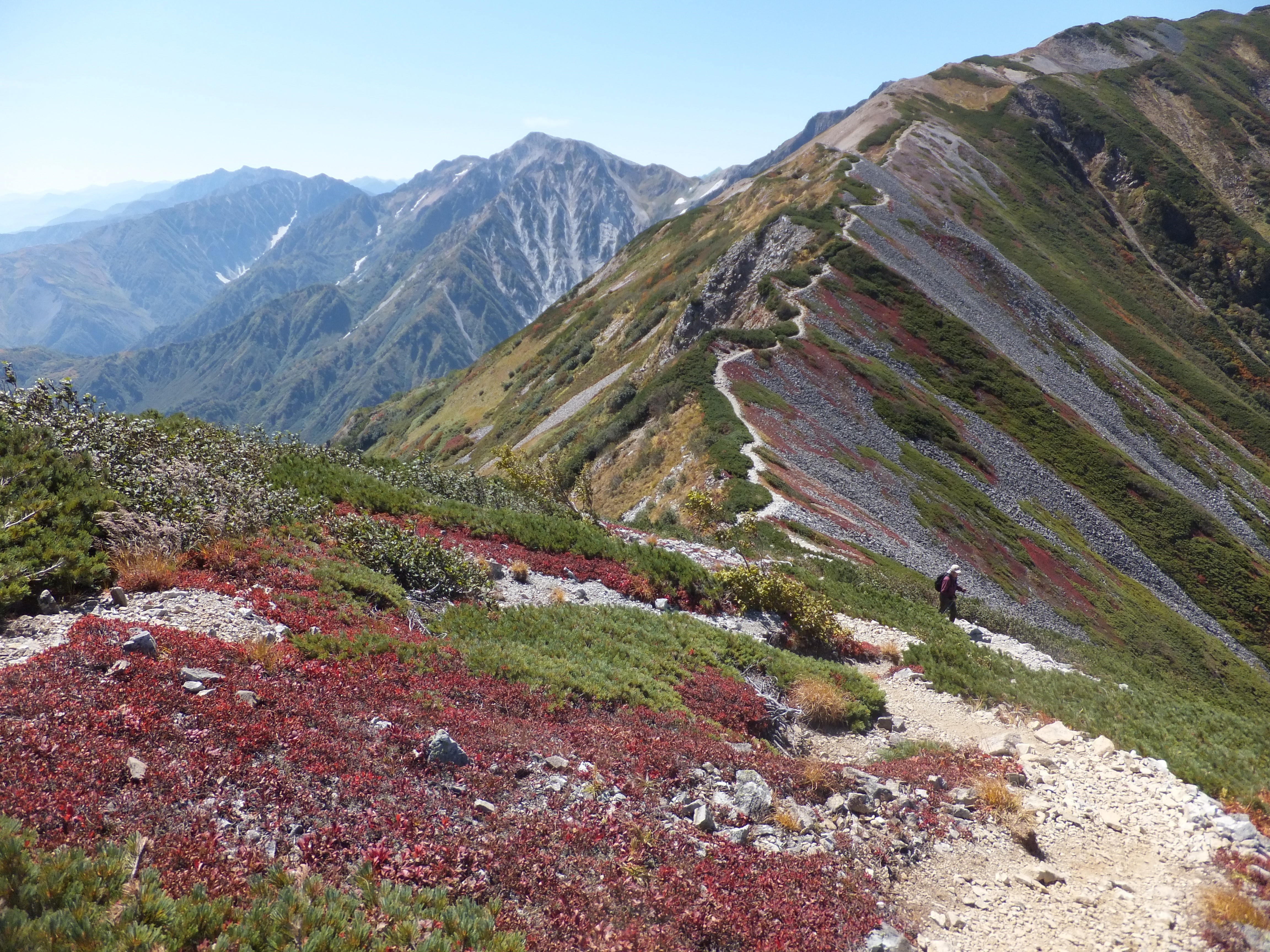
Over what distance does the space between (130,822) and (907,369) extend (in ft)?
181

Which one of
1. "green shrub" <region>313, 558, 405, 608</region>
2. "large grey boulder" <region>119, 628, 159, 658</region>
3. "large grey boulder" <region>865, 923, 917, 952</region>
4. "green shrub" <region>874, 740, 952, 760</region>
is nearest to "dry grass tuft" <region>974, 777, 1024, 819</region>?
"green shrub" <region>874, 740, 952, 760</region>

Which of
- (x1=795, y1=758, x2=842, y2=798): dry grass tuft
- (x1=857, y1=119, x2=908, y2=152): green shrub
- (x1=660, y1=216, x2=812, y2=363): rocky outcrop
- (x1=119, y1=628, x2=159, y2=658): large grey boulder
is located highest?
(x1=857, y1=119, x2=908, y2=152): green shrub

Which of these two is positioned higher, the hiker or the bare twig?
the bare twig

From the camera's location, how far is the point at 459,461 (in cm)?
8481

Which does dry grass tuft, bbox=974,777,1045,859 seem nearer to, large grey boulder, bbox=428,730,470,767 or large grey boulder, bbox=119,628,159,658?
large grey boulder, bbox=428,730,470,767

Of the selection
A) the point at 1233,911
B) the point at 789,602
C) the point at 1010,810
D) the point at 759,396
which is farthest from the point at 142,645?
the point at 759,396

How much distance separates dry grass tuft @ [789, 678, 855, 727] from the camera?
12773 millimetres

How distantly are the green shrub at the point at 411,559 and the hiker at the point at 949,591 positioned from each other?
1495 cm

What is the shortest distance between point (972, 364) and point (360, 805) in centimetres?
6113

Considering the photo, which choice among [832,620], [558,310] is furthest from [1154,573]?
[558,310]

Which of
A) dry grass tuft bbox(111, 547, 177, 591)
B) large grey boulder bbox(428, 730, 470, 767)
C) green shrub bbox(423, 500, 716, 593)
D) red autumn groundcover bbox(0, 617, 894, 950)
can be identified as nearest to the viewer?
red autumn groundcover bbox(0, 617, 894, 950)

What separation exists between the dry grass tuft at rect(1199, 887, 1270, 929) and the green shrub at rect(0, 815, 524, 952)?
7628mm

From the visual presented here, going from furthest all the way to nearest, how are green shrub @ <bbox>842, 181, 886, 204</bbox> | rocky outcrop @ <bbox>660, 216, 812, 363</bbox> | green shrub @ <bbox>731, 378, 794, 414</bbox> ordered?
green shrub @ <bbox>842, 181, 886, 204</bbox>
rocky outcrop @ <bbox>660, 216, 812, 363</bbox>
green shrub @ <bbox>731, 378, 794, 414</bbox>

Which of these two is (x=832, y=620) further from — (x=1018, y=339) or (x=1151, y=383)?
(x=1151, y=383)
